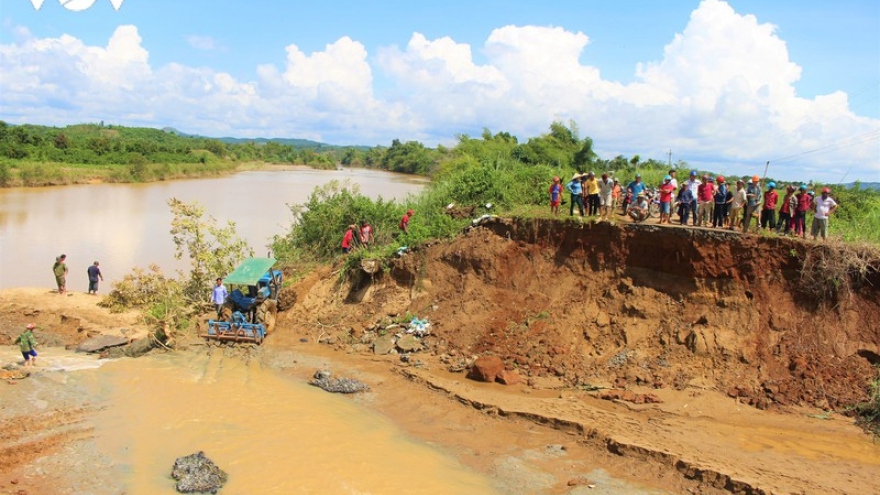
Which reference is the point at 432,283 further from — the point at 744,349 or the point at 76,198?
the point at 76,198

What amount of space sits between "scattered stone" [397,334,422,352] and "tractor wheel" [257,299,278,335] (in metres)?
3.51

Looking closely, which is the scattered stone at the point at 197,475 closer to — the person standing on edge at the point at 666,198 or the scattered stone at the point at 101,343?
the scattered stone at the point at 101,343

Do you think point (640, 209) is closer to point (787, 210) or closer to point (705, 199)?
point (705, 199)

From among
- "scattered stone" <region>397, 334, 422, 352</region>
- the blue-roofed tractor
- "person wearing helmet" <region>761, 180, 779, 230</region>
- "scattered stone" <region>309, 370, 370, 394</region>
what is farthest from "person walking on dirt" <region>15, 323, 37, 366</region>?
"person wearing helmet" <region>761, 180, 779, 230</region>

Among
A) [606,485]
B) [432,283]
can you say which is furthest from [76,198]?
[606,485]

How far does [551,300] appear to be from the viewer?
13977mm

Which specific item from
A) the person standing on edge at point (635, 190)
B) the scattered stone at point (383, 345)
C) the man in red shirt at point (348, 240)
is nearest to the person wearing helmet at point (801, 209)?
the person standing on edge at point (635, 190)

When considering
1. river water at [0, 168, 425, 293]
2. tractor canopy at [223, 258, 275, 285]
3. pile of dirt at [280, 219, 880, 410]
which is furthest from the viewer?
river water at [0, 168, 425, 293]

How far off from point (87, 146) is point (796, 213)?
200 feet

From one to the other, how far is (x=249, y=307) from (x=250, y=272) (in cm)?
88

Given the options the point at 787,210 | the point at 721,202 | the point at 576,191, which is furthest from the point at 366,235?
the point at 787,210

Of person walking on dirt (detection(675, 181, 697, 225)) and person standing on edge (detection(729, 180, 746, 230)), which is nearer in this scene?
person standing on edge (detection(729, 180, 746, 230))

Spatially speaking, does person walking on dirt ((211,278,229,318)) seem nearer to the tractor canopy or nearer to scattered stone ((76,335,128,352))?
the tractor canopy

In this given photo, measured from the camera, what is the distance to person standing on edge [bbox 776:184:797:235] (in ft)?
39.6
